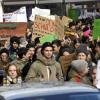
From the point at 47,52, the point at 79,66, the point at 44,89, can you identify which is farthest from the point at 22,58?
the point at 44,89

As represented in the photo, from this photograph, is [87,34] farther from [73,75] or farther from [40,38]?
[73,75]

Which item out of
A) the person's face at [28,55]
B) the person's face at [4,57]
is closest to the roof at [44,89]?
the person's face at [28,55]

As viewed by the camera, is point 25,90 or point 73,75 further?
point 73,75

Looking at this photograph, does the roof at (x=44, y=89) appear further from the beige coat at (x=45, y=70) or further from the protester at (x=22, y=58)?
the protester at (x=22, y=58)

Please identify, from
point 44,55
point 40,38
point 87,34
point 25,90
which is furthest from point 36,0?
point 25,90

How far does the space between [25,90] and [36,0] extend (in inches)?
1124

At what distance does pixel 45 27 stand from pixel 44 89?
10955 mm

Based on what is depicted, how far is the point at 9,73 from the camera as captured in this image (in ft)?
34.4

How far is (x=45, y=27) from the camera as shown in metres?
17.6

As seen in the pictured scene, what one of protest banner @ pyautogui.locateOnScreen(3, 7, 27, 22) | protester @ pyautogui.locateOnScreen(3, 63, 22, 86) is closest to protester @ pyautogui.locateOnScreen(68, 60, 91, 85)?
protester @ pyautogui.locateOnScreen(3, 63, 22, 86)

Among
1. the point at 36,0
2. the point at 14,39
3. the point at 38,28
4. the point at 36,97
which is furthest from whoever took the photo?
the point at 36,0

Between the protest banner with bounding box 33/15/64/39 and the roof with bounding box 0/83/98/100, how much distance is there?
10636 mm

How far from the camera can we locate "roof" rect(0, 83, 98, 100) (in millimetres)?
6531

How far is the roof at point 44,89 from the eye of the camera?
653cm
